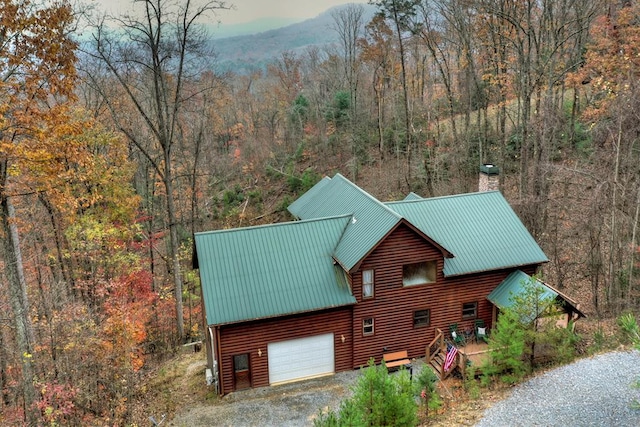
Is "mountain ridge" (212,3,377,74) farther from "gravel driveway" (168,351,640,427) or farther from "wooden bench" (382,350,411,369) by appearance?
"gravel driveway" (168,351,640,427)

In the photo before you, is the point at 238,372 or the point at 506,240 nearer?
the point at 238,372

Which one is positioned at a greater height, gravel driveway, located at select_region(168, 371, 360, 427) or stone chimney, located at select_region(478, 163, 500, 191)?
stone chimney, located at select_region(478, 163, 500, 191)

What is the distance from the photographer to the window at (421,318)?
1750cm

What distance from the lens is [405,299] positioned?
56.3 feet

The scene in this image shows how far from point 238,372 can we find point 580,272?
16498mm

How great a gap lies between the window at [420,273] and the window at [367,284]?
135 cm

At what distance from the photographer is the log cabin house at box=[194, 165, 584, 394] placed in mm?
15773

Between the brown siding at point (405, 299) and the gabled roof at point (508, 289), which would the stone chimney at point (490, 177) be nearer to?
the brown siding at point (405, 299)

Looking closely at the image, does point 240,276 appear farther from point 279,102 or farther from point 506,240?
point 279,102

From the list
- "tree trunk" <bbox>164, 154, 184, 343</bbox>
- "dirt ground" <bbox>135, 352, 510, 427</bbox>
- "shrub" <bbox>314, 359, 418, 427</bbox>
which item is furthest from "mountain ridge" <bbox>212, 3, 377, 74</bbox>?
"shrub" <bbox>314, 359, 418, 427</bbox>

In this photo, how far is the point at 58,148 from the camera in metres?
13.0

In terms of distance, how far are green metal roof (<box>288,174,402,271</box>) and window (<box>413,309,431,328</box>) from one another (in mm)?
3519

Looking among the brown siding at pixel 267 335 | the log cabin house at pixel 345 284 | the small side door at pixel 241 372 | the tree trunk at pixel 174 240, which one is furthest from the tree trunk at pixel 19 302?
the tree trunk at pixel 174 240

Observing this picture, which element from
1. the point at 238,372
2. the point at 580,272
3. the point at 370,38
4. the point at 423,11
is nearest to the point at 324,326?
the point at 238,372
